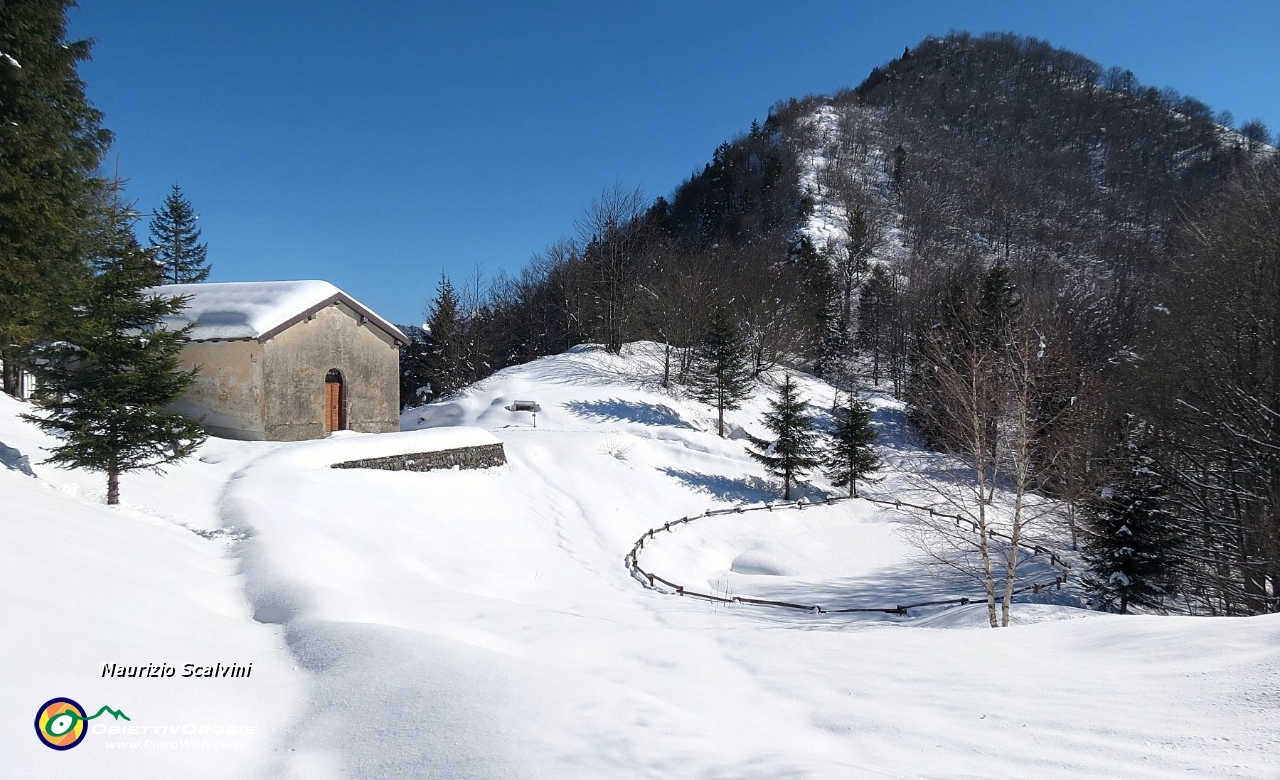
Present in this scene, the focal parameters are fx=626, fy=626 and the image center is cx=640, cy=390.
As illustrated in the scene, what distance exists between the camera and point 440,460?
1798cm

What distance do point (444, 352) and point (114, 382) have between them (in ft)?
109

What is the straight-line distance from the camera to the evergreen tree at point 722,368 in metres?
32.2

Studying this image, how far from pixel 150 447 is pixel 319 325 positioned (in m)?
10.6

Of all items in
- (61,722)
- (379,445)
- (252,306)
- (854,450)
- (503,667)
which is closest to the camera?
(61,722)

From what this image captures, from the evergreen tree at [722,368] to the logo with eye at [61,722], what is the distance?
97.0ft

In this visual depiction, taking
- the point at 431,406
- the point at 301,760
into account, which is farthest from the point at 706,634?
the point at 431,406

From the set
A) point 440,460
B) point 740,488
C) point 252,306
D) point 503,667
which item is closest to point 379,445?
point 440,460

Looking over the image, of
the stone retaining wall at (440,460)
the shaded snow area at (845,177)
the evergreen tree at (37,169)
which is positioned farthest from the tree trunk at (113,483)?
the shaded snow area at (845,177)

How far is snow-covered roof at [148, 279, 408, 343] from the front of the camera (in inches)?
727

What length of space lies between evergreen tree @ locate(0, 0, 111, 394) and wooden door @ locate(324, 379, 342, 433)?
23.6ft

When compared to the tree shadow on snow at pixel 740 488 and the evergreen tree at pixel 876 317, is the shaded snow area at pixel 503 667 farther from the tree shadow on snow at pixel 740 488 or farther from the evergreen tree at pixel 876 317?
the evergreen tree at pixel 876 317

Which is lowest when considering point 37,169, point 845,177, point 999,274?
point 37,169

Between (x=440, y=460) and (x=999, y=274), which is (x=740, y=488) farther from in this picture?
(x=999, y=274)

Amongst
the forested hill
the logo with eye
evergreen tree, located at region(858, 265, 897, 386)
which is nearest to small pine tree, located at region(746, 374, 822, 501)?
the forested hill
